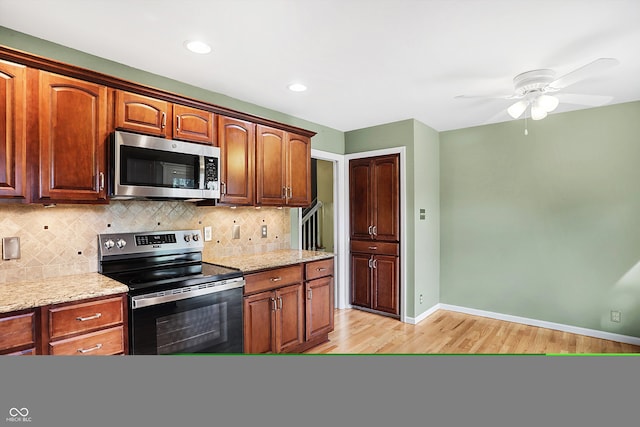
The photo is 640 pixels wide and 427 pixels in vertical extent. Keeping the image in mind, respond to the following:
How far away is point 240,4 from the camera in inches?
69.7

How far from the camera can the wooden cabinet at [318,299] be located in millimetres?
→ 3041

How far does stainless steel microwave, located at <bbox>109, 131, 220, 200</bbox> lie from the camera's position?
2.12 meters

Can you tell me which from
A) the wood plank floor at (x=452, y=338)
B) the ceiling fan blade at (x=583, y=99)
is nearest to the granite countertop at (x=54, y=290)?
the wood plank floor at (x=452, y=338)

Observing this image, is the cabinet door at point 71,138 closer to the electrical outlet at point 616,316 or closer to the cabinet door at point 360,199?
the cabinet door at point 360,199

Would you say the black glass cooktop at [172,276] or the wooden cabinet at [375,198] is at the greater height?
the wooden cabinet at [375,198]

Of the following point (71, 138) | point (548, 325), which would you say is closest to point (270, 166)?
point (71, 138)

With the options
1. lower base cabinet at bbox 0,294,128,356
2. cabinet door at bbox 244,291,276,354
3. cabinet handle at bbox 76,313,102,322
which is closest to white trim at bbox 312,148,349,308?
cabinet door at bbox 244,291,276,354

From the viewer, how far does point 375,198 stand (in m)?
4.21

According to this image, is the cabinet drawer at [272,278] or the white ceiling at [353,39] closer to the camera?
the white ceiling at [353,39]

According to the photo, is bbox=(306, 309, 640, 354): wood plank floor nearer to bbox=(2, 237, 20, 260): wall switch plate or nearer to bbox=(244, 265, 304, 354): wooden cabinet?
bbox=(244, 265, 304, 354): wooden cabinet

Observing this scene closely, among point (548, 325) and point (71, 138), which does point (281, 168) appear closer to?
point (71, 138)

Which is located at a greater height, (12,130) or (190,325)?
(12,130)

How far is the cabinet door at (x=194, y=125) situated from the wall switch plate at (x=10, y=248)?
1135mm

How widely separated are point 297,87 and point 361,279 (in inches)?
99.2
